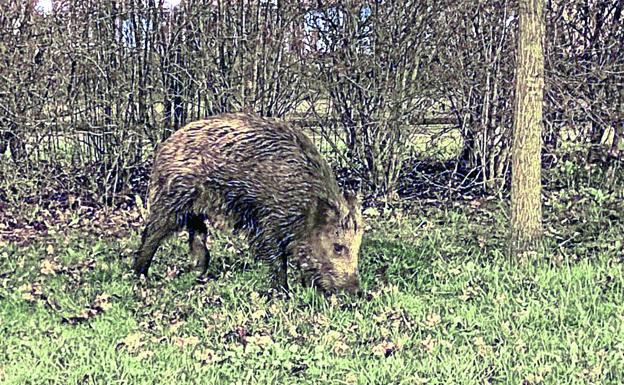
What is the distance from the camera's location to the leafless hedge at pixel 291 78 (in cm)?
859

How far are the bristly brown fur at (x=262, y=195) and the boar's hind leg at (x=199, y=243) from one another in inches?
9.3

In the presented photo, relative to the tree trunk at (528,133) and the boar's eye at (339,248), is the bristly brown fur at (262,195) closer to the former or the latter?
the boar's eye at (339,248)

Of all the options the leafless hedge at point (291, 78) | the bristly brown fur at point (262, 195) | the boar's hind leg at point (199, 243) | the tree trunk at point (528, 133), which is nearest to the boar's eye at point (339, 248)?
the bristly brown fur at point (262, 195)

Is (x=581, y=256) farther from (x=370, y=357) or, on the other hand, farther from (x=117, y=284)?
(x=117, y=284)

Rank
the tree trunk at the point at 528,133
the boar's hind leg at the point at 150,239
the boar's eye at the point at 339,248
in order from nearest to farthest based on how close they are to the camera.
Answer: the boar's eye at the point at 339,248 < the tree trunk at the point at 528,133 < the boar's hind leg at the point at 150,239

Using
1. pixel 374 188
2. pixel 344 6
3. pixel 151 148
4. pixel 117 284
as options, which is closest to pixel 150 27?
pixel 151 148

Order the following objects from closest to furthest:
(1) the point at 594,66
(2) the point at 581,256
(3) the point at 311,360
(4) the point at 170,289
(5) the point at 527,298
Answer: (3) the point at 311,360 → (5) the point at 527,298 → (4) the point at 170,289 → (2) the point at 581,256 → (1) the point at 594,66

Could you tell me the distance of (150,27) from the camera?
357 inches

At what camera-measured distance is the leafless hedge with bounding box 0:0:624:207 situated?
338 inches

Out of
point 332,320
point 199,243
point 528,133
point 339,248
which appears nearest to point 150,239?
point 199,243

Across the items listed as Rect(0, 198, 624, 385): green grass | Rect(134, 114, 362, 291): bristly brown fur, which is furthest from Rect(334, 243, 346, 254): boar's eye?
Rect(0, 198, 624, 385): green grass

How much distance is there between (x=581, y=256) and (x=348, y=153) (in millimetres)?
3489

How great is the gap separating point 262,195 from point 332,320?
1259 millimetres

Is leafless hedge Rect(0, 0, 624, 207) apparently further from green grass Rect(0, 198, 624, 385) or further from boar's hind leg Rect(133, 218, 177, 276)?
boar's hind leg Rect(133, 218, 177, 276)
